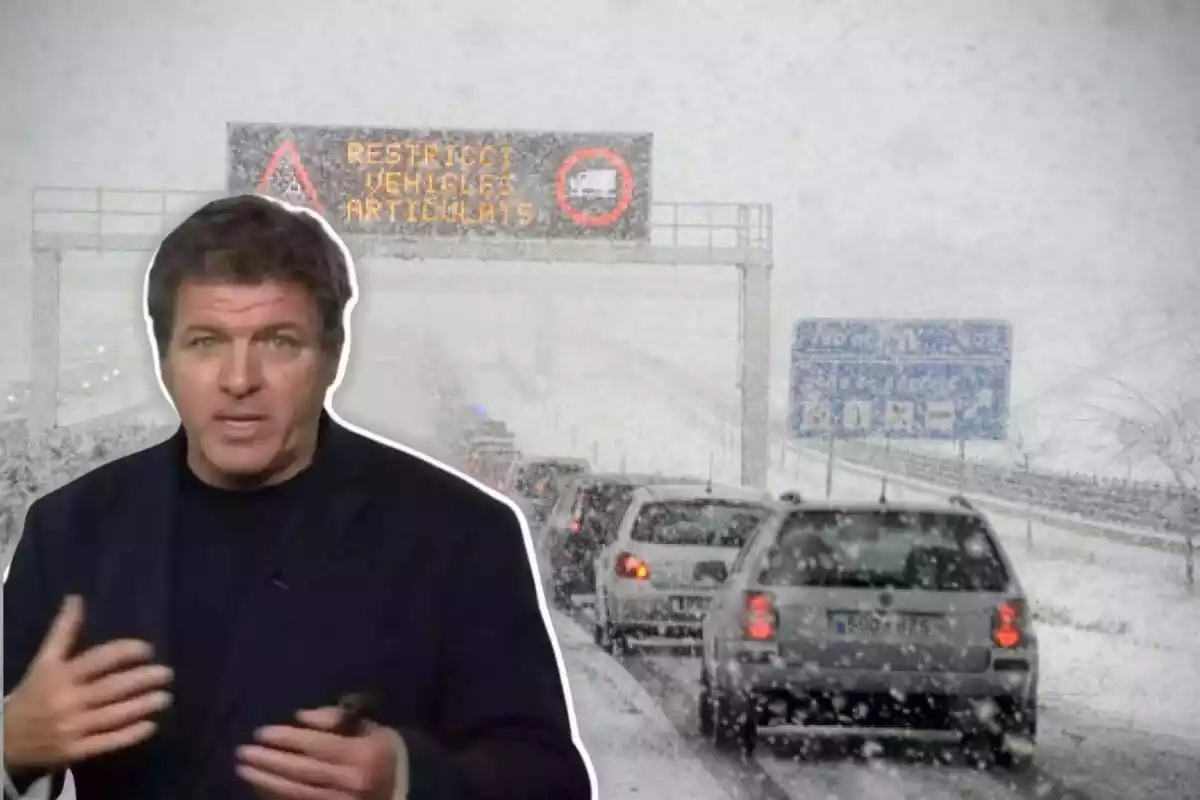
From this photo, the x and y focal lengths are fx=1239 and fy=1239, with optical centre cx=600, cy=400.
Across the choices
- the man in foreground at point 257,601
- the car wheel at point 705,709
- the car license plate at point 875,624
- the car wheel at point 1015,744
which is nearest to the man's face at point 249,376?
the man in foreground at point 257,601

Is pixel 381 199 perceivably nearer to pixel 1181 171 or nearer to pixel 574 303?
pixel 574 303

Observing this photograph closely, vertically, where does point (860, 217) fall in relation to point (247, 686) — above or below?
above

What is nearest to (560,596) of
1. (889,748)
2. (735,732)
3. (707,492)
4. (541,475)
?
(541,475)

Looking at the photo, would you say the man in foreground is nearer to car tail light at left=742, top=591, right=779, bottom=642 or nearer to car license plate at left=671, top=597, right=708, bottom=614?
car license plate at left=671, top=597, right=708, bottom=614

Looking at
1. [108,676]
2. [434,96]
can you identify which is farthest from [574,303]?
[108,676]

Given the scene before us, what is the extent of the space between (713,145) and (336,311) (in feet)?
2.73

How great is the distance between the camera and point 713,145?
8.30 feet

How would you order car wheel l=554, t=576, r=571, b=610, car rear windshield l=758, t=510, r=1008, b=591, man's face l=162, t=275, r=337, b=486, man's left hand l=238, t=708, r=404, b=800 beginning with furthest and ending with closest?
car rear windshield l=758, t=510, r=1008, b=591, car wheel l=554, t=576, r=571, b=610, man's face l=162, t=275, r=337, b=486, man's left hand l=238, t=708, r=404, b=800

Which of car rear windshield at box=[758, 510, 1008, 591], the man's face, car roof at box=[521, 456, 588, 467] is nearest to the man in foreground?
the man's face

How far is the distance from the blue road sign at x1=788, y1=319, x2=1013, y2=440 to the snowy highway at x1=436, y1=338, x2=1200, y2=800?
0.13m

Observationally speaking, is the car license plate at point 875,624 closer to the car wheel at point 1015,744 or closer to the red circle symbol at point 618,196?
the car wheel at point 1015,744

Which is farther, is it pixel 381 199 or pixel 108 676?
pixel 381 199

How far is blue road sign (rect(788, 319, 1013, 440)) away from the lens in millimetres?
2570

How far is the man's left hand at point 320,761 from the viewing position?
2.13m
